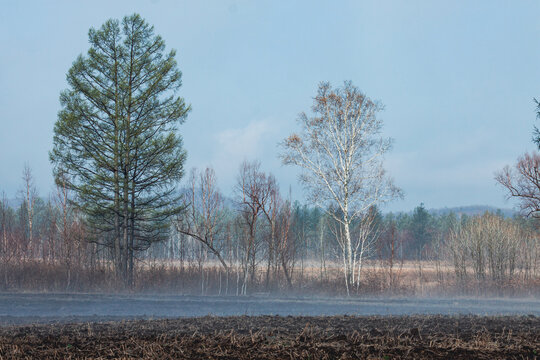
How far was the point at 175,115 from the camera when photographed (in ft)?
81.8

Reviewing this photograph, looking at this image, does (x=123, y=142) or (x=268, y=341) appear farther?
(x=123, y=142)

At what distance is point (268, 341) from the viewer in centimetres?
826

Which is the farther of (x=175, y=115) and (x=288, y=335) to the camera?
(x=175, y=115)

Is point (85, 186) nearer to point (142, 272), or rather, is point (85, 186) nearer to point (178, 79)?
point (142, 272)

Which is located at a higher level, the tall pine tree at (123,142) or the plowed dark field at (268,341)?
the tall pine tree at (123,142)

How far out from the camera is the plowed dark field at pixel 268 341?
7.19m

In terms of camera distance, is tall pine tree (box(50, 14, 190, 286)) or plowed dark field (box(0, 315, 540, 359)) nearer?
plowed dark field (box(0, 315, 540, 359))

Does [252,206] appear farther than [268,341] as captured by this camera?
Yes

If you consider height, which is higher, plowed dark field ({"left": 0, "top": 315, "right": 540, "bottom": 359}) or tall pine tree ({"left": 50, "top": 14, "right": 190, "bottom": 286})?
tall pine tree ({"left": 50, "top": 14, "right": 190, "bottom": 286})

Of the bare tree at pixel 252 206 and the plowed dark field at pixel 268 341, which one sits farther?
the bare tree at pixel 252 206

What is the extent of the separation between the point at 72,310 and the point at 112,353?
1006 centimetres

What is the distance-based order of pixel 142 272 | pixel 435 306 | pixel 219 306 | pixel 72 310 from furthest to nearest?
pixel 142 272, pixel 435 306, pixel 219 306, pixel 72 310

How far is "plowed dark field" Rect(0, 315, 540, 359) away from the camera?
283 inches

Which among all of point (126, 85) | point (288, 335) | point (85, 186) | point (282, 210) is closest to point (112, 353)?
point (288, 335)
